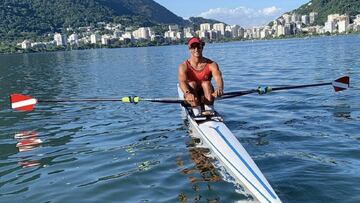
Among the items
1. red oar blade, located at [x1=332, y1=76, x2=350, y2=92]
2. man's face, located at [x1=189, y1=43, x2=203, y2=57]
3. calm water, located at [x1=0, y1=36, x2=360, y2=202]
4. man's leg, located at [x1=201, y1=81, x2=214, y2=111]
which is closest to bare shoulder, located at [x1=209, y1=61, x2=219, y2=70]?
man's leg, located at [x1=201, y1=81, x2=214, y2=111]

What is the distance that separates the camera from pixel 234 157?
28.9ft

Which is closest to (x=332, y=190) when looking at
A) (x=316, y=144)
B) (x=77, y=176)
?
(x=316, y=144)

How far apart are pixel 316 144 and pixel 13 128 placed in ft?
33.9

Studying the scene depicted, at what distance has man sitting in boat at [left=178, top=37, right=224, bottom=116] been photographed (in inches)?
485

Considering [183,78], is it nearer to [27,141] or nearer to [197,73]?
[197,73]

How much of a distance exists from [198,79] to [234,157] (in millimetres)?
4387

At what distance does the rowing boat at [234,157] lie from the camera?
7.45m

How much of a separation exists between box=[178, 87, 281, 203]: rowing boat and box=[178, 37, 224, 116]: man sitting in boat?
59cm

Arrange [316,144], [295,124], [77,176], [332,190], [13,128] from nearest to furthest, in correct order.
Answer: [332,190]
[77,176]
[316,144]
[295,124]
[13,128]

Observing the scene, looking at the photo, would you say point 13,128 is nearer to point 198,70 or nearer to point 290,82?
point 198,70

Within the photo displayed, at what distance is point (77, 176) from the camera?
10109mm

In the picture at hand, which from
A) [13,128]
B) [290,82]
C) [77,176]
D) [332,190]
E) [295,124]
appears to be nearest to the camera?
[332,190]

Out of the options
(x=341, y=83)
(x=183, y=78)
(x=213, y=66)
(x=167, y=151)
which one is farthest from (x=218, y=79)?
(x=341, y=83)

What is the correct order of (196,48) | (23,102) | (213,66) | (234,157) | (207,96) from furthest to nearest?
(23,102) → (213,66) → (207,96) → (196,48) → (234,157)
